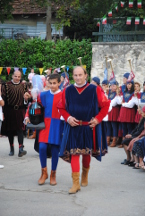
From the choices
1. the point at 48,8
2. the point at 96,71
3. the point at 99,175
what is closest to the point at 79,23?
the point at 48,8

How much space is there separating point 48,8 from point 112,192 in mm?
22264

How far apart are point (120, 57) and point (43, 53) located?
4.33 metres

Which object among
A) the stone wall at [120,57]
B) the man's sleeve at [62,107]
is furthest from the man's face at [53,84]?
the stone wall at [120,57]

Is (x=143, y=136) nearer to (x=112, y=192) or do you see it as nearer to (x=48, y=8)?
(x=112, y=192)

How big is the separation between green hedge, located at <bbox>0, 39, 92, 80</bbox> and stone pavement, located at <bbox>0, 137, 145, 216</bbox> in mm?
11433

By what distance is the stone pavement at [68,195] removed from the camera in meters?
6.66

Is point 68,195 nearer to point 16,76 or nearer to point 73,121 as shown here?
point 73,121

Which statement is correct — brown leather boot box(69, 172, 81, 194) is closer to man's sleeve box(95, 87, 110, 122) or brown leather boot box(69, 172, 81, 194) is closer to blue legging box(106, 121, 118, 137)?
man's sleeve box(95, 87, 110, 122)

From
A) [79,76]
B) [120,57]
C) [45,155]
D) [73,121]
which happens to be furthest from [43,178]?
[120,57]

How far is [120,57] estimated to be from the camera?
1947 cm

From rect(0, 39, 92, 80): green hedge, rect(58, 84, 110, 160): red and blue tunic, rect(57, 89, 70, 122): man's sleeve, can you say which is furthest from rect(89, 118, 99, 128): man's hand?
rect(0, 39, 92, 80): green hedge

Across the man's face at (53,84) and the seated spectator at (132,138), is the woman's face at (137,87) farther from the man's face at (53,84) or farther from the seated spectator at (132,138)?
the man's face at (53,84)

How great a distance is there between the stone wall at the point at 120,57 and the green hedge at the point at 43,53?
1518 mm

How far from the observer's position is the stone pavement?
262 inches
